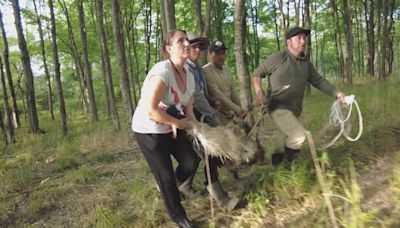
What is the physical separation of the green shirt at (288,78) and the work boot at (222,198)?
4.27 feet

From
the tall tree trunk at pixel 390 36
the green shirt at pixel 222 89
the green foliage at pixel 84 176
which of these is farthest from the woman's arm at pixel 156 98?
the tall tree trunk at pixel 390 36

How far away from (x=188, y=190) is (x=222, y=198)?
54cm

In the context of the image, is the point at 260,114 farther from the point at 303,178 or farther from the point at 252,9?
the point at 252,9

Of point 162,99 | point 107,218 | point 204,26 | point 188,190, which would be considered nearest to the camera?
point 162,99

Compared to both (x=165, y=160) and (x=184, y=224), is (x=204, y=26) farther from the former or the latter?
(x=184, y=224)

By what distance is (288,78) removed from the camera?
13.5 ft

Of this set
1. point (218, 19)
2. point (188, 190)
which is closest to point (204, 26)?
point (188, 190)

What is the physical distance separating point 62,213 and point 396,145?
480 centimetres

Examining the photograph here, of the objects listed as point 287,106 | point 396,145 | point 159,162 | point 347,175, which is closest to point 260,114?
point 287,106

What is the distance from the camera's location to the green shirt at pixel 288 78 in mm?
4125

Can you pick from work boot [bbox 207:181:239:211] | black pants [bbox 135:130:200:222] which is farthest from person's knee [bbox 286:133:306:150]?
black pants [bbox 135:130:200:222]

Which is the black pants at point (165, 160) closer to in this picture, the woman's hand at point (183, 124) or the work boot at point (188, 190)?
the woman's hand at point (183, 124)

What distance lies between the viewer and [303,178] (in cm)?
373

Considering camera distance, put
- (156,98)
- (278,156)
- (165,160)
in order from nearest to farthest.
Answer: (156,98) < (165,160) < (278,156)
